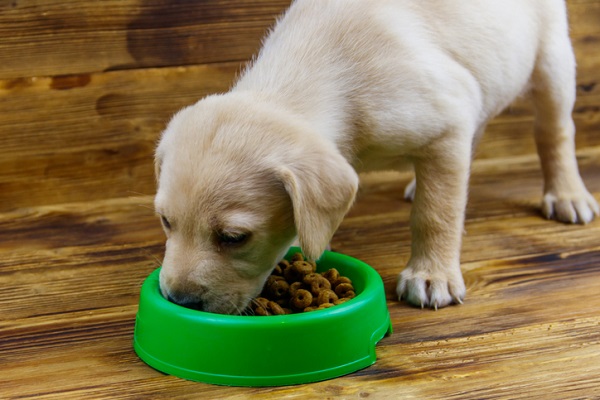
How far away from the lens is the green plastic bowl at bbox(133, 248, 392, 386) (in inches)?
101

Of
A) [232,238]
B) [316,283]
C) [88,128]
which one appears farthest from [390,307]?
[88,128]

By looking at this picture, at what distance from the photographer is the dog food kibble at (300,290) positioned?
2.88m

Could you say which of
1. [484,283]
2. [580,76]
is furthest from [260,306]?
[580,76]

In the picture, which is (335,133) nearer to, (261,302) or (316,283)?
(316,283)

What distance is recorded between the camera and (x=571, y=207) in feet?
13.7

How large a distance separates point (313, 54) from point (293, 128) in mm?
457

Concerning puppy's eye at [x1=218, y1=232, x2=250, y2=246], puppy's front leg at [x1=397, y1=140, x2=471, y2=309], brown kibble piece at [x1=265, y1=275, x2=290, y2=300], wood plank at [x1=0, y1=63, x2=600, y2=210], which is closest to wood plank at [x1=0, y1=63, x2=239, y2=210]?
wood plank at [x1=0, y1=63, x2=600, y2=210]

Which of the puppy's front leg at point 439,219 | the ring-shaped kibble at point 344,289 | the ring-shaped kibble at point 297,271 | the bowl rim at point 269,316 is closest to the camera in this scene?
the bowl rim at point 269,316

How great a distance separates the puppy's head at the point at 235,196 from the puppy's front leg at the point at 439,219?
64cm

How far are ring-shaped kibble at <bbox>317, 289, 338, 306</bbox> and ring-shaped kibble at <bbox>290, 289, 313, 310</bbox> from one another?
34 millimetres

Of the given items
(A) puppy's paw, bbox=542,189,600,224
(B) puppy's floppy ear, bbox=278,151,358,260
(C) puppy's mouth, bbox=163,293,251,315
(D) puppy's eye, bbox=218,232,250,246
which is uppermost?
(B) puppy's floppy ear, bbox=278,151,358,260

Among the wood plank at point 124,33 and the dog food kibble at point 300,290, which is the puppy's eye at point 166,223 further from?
the wood plank at point 124,33

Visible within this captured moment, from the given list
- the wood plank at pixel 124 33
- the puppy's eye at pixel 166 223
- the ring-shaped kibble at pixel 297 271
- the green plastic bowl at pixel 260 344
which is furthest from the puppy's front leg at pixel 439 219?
the wood plank at pixel 124 33

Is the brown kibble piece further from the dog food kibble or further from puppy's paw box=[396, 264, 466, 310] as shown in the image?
puppy's paw box=[396, 264, 466, 310]
